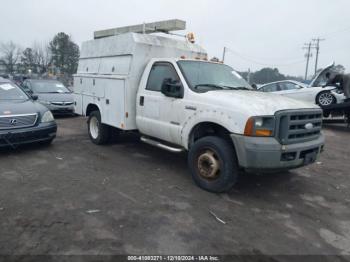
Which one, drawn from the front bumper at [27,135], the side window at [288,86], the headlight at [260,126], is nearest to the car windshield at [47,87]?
the front bumper at [27,135]

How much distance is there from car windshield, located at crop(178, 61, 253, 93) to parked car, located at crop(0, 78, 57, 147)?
3.36 meters

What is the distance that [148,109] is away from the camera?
5773mm

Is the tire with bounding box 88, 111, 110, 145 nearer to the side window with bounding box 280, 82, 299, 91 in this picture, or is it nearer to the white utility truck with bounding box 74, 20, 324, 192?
the white utility truck with bounding box 74, 20, 324, 192

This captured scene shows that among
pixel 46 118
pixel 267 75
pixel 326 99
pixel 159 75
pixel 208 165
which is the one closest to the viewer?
pixel 208 165

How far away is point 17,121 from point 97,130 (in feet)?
5.95

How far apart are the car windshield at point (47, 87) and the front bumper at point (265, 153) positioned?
1044 cm

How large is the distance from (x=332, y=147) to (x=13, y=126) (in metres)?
7.79

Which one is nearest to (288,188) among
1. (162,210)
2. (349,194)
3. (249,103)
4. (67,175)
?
(349,194)

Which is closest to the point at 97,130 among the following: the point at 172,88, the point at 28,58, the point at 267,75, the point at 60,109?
the point at 172,88

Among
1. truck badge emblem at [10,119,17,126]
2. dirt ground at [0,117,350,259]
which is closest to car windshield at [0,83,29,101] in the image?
truck badge emblem at [10,119,17,126]

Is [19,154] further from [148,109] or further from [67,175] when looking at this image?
[148,109]

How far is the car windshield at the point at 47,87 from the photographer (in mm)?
12445

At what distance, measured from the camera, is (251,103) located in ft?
13.9

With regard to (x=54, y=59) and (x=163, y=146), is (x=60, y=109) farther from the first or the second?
(x=54, y=59)
